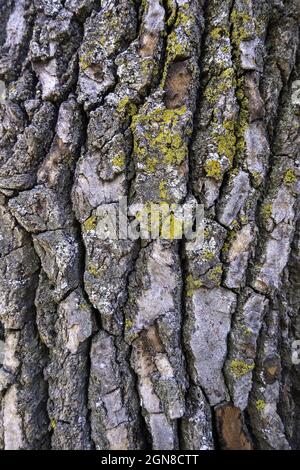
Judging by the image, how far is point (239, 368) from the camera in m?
1.61

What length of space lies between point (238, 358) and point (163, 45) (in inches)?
57.1

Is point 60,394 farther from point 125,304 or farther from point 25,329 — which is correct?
point 125,304

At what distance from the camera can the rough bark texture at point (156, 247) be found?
62.8 inches

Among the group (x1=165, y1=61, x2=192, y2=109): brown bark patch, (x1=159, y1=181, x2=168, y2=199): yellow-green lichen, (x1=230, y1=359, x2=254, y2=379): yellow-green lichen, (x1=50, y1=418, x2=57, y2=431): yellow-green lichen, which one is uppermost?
(x1=165, y1=61, x2=192, y2=109): brown bark patch

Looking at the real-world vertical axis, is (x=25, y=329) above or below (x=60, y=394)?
above

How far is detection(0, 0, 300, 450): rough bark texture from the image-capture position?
1.60 meters

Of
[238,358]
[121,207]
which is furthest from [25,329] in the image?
[238,358]

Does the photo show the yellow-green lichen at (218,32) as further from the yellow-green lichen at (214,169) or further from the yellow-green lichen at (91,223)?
the yellow-green lichen at (91,223)

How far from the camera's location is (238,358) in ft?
5.29

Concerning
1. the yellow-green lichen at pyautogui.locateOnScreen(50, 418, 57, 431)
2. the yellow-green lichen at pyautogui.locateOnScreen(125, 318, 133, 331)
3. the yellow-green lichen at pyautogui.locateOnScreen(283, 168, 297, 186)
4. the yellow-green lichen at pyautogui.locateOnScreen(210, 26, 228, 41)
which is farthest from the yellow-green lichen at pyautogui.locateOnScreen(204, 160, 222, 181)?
the yellow-green lichen at pyautogui.locateOnScreen(50, 418, 57, 431)

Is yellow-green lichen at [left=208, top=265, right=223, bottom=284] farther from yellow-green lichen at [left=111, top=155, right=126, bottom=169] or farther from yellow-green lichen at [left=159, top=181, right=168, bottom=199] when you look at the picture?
yellow-green lichen at [left=111, top=155, right=126, bottom=169]

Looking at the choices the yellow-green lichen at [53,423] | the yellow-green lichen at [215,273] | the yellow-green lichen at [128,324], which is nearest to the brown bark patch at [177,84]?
the yellow-green lichen at [215,273]

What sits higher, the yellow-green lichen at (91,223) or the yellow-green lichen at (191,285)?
the yellow-green lichen at (91,223)

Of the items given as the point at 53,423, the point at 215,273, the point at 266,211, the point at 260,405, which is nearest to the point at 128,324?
the point at 215,273
